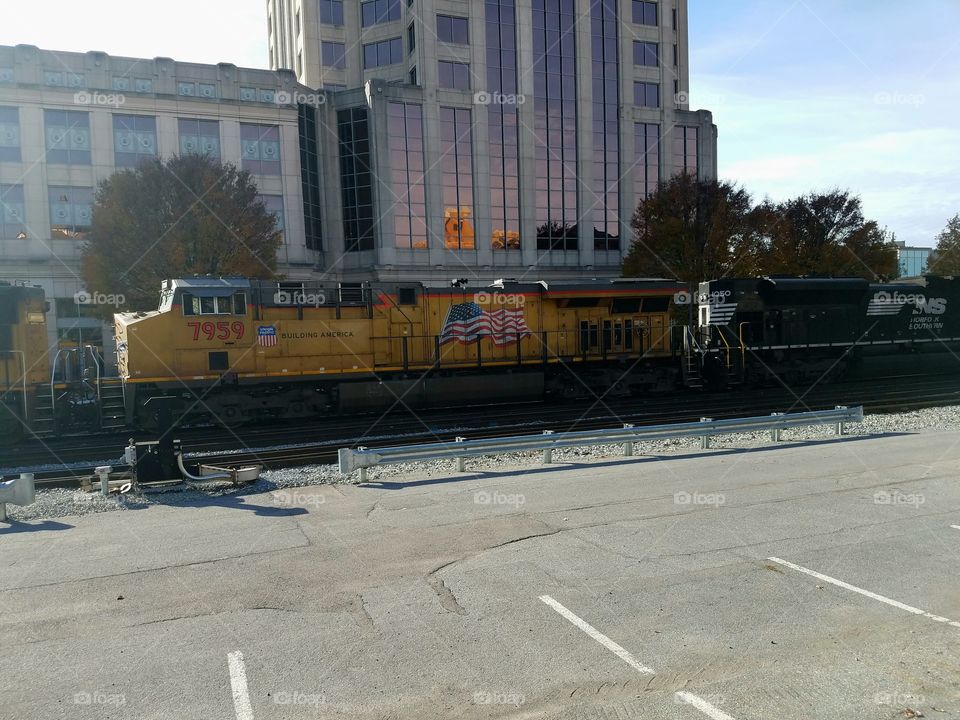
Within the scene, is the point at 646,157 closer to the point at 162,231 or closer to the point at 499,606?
the point at 162,231

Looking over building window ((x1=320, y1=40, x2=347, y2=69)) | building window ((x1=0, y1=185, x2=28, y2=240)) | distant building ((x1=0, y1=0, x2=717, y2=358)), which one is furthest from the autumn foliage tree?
building window ((x1=0, y1=185, x2=28, y2=240))

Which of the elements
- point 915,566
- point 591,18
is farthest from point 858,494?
point 591,18

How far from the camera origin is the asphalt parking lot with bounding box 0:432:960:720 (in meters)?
4.73

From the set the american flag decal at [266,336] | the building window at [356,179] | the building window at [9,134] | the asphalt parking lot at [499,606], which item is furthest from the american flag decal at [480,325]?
the building window at [9,134]

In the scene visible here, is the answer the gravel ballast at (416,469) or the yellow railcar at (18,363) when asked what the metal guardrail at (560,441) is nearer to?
the gravel ballast at (416,469)

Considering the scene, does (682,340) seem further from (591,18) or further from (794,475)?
(591,18)

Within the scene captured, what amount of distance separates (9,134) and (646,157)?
4118cm

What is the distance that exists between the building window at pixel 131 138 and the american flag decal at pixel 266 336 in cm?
2631

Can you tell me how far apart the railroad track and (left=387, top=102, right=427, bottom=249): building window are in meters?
26.8

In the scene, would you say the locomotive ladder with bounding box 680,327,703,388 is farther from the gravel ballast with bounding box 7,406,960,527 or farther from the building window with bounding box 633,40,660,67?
the building window with bounding box 633,40,660,67

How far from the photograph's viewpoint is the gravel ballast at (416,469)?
980cm

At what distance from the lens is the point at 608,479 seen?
35.8ft

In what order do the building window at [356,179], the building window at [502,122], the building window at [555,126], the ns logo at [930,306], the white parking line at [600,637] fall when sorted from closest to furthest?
the white parking line at [600,637], the ns logo at [930,306], the building window at [356,179], the building window at [502,122], the building window at [555,126]

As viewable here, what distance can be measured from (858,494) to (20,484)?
11951 millimetres
